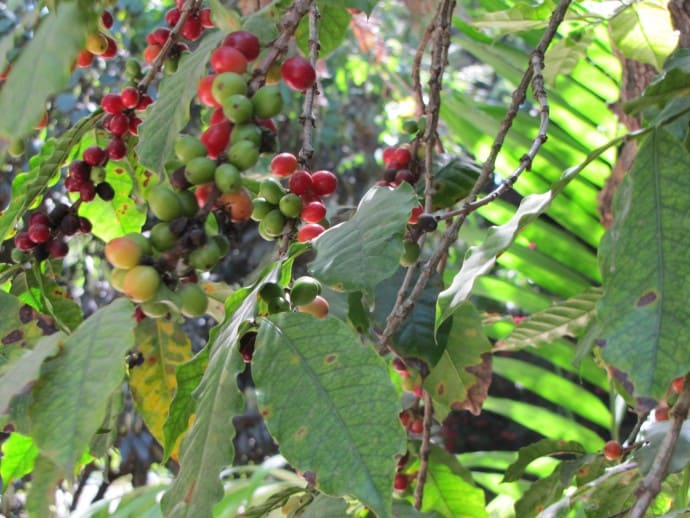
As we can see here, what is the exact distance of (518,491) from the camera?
5.56 feet

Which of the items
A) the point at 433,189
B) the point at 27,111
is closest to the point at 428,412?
the point at 433,189

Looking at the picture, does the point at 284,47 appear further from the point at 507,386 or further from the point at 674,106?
the point at 507,386

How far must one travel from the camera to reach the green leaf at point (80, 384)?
1.47 ft

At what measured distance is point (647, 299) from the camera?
0.60 meters

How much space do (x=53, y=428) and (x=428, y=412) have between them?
1.92 ft

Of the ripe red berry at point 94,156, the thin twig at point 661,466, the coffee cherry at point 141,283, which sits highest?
the ripe red berry at point 94,156

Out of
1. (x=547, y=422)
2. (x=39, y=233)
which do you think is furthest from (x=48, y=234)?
(x=547, y=422)

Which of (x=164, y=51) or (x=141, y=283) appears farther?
(x=164, y=51)

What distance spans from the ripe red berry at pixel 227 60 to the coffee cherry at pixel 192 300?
7.1 inches

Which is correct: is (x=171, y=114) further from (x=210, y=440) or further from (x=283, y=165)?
(x=210, y=440)

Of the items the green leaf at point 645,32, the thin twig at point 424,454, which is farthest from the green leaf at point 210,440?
the green leaf at point 645,32

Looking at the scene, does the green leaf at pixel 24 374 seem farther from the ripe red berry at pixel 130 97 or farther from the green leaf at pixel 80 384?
the ripe red berry at pixel 130 97

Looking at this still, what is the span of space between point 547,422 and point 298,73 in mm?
1455

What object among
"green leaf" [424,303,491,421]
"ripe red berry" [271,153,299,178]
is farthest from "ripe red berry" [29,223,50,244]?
"green leaf" [424,303,491,421]
